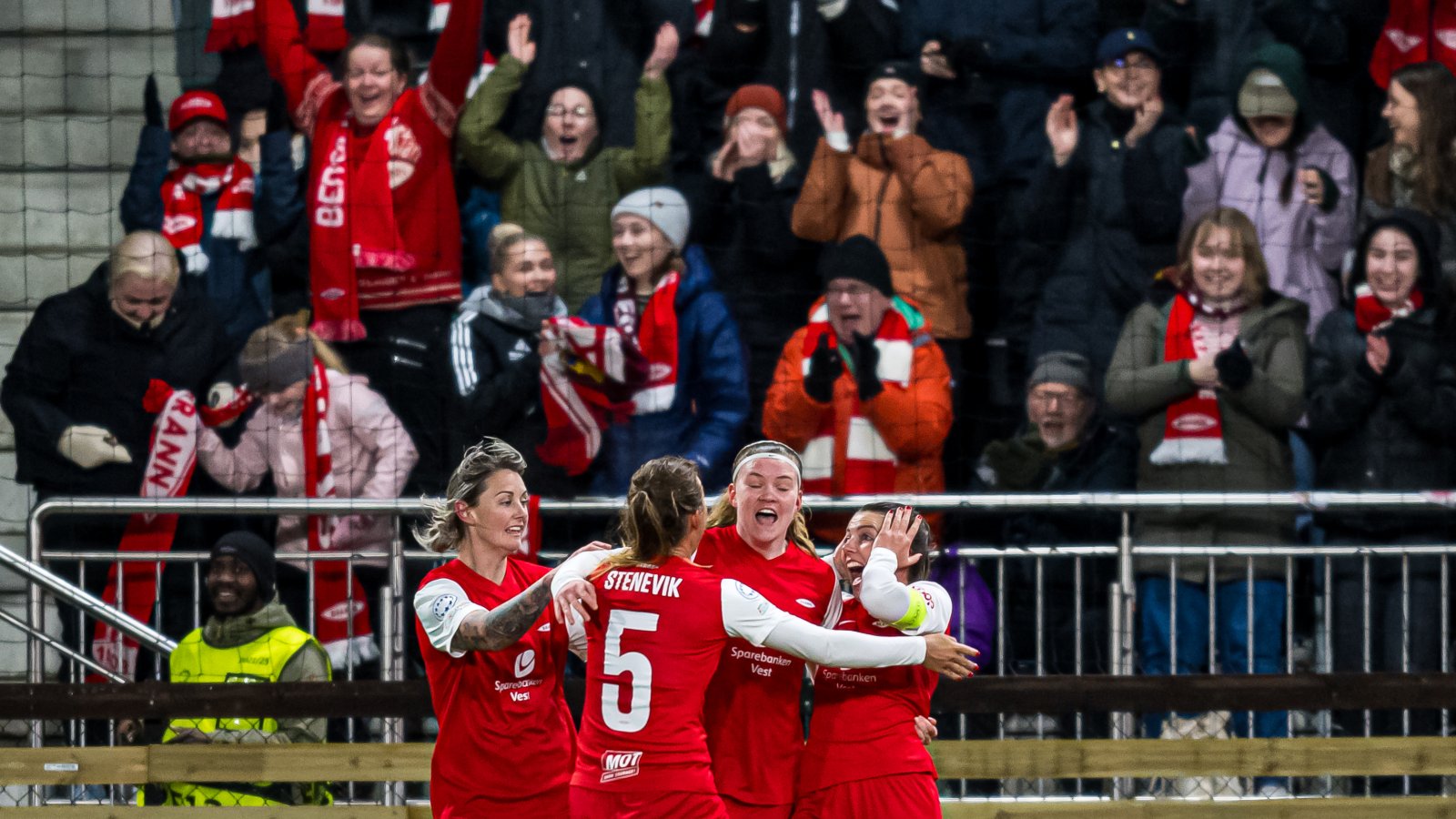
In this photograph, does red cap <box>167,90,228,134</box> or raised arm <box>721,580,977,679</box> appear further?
red cap <box>167,90,228,134</box>

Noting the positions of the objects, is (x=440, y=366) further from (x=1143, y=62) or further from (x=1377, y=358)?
(x=1377, y=358)

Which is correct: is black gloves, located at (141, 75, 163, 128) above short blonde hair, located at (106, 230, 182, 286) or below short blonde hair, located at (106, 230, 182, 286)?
above

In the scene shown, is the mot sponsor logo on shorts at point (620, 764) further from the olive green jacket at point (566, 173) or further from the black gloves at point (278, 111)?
the black gloves at point (278, 111)

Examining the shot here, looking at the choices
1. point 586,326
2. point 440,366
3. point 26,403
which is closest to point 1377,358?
point 586,326

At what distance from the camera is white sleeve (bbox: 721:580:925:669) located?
3926mm

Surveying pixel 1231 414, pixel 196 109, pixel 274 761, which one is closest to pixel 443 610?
pixel 274 761

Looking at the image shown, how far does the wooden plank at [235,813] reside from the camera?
620 centimetres

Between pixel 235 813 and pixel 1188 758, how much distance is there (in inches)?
142

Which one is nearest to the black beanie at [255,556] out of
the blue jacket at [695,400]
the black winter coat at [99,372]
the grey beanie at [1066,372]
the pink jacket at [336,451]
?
the pink jacket at [336,451]

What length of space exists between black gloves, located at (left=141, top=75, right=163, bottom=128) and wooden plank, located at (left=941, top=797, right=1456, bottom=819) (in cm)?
513

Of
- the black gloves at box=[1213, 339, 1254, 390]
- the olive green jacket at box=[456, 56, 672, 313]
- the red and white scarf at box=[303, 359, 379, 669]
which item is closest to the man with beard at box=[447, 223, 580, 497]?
the olive green jacket at box=[456, 56, 672, 313]

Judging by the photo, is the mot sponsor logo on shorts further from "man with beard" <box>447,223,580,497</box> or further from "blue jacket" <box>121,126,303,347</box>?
"blue jacket" <box>121,126,303,347</box>

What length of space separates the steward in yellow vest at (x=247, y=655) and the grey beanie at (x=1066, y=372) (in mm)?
3403

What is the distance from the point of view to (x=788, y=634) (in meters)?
3.94
